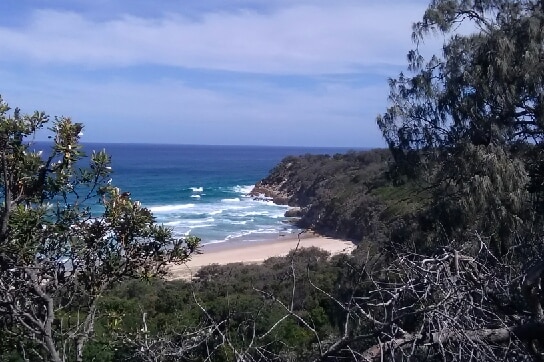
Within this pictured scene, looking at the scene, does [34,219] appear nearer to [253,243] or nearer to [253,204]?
[253,243]

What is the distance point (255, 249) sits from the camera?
33906 mm

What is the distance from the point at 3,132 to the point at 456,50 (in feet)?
31.6

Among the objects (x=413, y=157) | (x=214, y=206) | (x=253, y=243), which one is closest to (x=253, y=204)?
(x=214, y=206)

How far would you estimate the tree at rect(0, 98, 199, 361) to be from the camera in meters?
3.70

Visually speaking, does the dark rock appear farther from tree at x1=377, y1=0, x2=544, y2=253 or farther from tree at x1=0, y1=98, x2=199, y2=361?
tree at x1=0, y1=98, x2=199, y2=361

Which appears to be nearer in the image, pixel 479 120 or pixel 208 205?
pixel 479 120

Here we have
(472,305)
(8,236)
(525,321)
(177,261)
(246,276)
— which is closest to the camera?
(472,305)

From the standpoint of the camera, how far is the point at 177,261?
4348 millimetres

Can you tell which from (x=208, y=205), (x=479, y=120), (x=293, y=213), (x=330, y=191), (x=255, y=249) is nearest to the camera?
(x=479, y=120)

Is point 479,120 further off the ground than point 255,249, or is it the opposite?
point 479,120

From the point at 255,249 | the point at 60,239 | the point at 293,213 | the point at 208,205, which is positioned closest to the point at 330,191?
the point at 293,213

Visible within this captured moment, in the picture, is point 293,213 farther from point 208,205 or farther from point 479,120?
point 479,120

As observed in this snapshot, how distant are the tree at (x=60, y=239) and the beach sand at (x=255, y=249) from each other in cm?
2311

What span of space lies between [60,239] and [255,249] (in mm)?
30028
